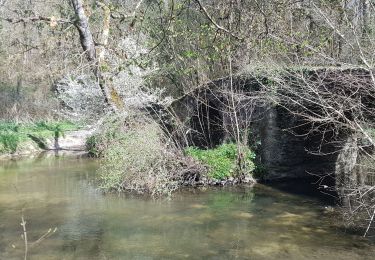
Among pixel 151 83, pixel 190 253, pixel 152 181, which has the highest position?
pixel 151 83

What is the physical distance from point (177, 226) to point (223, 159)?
397cm

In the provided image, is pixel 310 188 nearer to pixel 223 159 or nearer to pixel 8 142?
pixel 223 159

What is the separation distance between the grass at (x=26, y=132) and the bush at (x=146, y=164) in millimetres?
9292

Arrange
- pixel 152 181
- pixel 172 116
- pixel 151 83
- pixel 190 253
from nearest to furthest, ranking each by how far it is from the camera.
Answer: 1. pixel 190 253
2. pixel 152 181
3. pixel 172 116
4. pixel 151 83

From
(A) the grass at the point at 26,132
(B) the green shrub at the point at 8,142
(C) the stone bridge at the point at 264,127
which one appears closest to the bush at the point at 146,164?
(C) the stone bridge at the point at 264,127

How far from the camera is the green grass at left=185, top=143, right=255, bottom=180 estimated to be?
14.0 m

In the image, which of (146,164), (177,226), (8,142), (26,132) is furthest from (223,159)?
(26,132)

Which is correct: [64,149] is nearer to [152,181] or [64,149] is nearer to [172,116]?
[172,116]

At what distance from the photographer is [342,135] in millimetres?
12992

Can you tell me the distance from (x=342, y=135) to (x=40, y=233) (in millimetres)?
7846

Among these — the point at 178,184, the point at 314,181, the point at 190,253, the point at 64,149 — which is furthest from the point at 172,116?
the point at 64,149

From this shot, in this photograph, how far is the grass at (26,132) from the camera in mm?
21797

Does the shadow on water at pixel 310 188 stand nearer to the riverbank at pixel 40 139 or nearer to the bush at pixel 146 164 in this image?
the bush at pixel 146 164

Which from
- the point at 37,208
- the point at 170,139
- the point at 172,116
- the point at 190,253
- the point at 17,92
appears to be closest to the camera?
the point at 190,253
